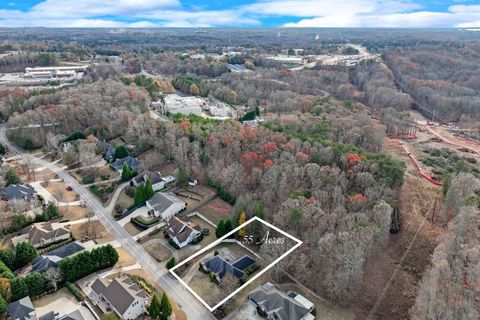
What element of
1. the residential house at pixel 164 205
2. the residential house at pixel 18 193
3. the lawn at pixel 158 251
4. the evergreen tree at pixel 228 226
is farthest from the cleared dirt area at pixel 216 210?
the residential house at pixel 18 193

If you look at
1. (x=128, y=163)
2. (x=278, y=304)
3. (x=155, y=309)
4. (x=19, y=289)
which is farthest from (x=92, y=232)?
(x=278, y=304)

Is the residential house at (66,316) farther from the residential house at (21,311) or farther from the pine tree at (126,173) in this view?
the pine tree at (126,173)

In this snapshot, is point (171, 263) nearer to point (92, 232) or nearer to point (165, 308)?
point (165, 308)

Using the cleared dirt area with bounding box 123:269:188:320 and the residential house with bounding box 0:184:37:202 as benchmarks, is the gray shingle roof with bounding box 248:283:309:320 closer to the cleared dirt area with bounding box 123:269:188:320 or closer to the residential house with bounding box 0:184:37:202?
the cleared dirt area with bounding box 123:269:188:320

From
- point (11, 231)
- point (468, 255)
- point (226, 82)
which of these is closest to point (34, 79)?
point (226, 82)

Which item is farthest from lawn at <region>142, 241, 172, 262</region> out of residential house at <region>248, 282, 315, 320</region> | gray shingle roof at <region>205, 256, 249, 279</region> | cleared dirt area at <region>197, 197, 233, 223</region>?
residential house at <region>248, 282, 315, 320</region>

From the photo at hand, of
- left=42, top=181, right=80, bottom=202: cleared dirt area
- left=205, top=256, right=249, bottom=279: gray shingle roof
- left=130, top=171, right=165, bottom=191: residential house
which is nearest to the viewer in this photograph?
left=205, top=256, right=249, bottom=279: gray shingle roof

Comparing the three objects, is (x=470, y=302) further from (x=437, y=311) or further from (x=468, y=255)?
(x=468, y=255)

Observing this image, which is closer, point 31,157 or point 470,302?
point 470,302
